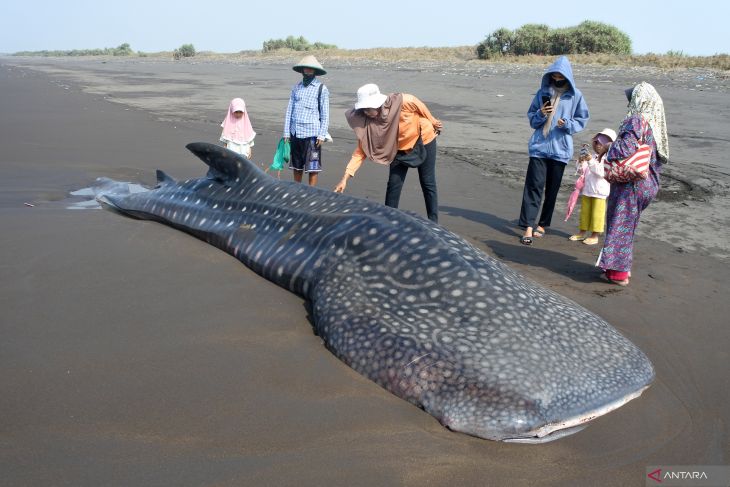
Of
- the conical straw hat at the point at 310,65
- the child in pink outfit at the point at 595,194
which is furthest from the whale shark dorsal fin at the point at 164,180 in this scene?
the child in pink outfit at the point at 595,194

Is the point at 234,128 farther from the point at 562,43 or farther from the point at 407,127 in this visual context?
the point at 562,43

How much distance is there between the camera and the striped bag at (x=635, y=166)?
596cm

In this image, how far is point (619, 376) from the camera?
12.6 ft

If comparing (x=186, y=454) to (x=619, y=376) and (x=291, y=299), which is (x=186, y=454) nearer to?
(x=291, y=299)

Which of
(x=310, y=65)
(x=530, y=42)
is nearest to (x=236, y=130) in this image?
(x=310, y=65)

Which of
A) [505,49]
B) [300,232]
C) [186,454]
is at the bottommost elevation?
[186,454]

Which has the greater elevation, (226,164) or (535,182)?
(226,164)

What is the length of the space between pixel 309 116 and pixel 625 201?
4.93 m

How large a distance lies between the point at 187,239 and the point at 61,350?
2509mm

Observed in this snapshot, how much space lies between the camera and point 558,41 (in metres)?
43.7

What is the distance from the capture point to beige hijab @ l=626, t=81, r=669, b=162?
608 centimetres

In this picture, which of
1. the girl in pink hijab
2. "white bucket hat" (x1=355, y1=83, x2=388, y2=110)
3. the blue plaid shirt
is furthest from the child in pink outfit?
the girl in pink hijab

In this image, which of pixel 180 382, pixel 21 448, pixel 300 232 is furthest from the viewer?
pixel 300 232

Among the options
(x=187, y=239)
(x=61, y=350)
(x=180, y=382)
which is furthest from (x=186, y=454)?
(x=187, y=239)
